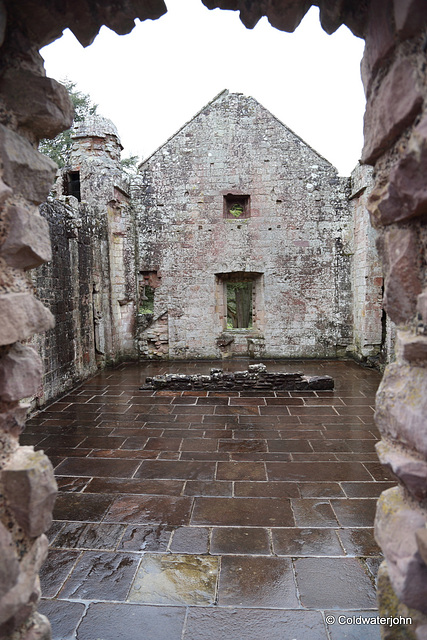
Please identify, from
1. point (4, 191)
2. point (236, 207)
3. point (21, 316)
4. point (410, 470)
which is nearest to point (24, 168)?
point (4, 191)

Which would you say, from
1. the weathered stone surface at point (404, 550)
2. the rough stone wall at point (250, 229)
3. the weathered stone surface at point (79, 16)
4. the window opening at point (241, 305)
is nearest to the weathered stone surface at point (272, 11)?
the weathered stone surface at point (79, 16)

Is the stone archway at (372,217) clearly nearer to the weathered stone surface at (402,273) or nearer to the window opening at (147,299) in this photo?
the weathered stone surface at (402,273)

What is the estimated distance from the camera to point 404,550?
150 centimetres

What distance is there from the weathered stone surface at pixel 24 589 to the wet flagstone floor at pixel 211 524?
2.58 feet

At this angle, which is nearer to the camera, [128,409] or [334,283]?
[128,409]

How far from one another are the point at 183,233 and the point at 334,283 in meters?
3.96

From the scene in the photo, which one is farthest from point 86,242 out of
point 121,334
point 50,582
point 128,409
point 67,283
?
point 50,582

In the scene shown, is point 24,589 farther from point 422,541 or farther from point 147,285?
point 147,285

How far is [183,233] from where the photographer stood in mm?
10570

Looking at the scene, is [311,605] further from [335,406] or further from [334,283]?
[334,283]

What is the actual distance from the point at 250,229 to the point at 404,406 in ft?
30.5

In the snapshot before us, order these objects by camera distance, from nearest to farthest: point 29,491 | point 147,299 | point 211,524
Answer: point 29,491 < point 211,524 < point 147,299

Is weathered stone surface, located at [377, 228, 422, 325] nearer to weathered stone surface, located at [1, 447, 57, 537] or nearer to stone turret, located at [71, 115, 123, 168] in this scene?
weathered stone surface, located at [1, 447, 57, 537]

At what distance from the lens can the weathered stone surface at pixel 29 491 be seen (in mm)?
1590
